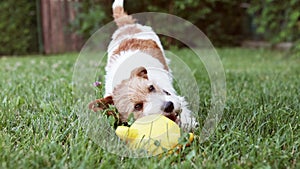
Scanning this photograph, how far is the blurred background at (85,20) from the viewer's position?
6.91 meters

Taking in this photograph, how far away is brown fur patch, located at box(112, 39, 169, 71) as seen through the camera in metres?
2.82

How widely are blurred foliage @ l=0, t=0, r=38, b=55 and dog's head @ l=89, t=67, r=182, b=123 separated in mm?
6010

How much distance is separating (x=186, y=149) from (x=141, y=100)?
1.44ft

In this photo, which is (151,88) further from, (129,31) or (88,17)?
(88,17)

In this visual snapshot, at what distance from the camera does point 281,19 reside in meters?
6.67

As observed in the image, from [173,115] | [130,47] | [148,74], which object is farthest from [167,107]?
[130,47]

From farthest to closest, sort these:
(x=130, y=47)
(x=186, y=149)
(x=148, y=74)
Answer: (x=130, y=47) < (x=148, y=74) < (x=186, y=149)

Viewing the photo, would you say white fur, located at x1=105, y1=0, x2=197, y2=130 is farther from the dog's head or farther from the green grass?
the green grass

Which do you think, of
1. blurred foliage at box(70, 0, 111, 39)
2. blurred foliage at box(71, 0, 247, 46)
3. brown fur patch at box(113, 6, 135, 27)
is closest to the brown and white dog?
brown fur patch at box(113, 6, 135, 27)

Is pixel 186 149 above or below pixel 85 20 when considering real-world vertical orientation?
below

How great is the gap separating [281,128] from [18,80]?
103 inches

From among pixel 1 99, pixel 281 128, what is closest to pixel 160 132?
pixel 281 128

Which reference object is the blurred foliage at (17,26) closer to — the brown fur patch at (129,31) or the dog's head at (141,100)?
the brown fur patch at (129,31)

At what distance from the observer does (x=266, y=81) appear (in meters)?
3.57
